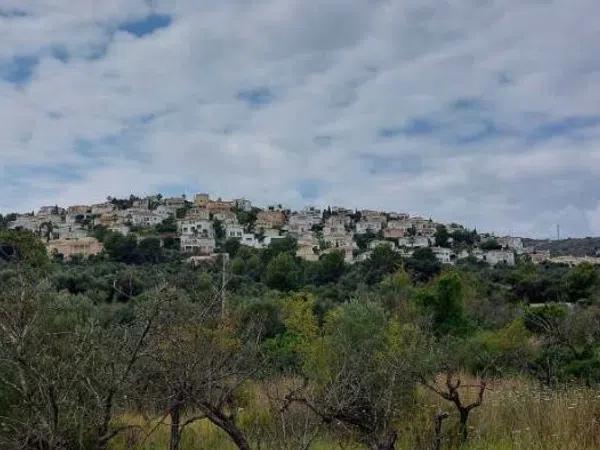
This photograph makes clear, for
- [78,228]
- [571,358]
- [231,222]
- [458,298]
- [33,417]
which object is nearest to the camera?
[33,417]

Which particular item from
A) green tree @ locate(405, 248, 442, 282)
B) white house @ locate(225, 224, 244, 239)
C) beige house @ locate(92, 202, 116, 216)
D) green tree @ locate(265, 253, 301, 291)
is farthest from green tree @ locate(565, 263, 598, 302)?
beige house @ locate(92, 202, 116, 216)

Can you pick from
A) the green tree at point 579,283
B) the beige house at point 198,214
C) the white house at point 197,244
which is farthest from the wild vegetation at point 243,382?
the beige house at point 198,214

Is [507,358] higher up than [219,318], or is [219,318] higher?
[219,318]

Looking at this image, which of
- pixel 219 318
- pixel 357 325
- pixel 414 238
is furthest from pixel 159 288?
pixel 414 238

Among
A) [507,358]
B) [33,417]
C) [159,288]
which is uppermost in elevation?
[159,288]

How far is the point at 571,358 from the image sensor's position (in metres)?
11.4

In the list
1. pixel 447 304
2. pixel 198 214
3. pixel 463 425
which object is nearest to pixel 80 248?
pixel 198 214

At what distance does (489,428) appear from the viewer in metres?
6.34

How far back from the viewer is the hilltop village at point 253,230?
5978 cm

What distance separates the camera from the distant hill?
246 feet

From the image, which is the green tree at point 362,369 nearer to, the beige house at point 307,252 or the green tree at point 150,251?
the green tree at point 150,251

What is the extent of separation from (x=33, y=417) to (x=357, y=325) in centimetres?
559

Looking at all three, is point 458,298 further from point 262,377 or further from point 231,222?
point 231,222

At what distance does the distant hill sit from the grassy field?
7162 centimetres
